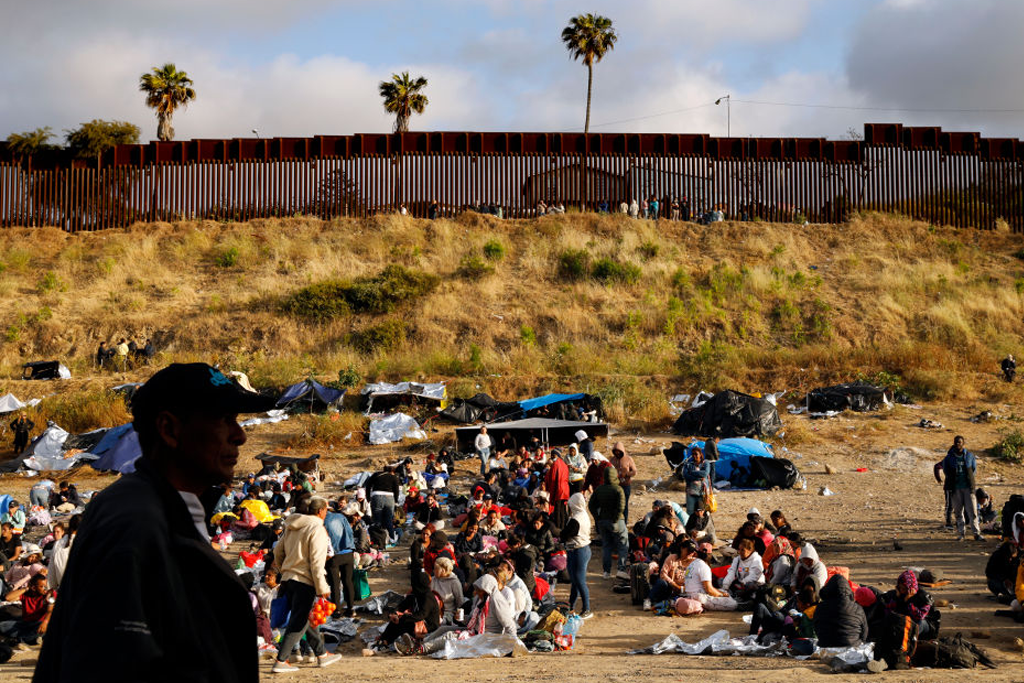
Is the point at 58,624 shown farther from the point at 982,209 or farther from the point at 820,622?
the point at 982,209

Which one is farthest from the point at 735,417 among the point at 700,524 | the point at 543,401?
the point at 700,524

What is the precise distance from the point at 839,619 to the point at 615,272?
1072 inches

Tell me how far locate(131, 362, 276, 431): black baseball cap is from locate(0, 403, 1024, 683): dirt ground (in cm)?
669

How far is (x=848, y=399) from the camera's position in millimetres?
25016

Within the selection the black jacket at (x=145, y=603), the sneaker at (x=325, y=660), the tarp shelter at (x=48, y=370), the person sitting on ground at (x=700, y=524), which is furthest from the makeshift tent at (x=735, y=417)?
the black jacket at (x=145, y=603)

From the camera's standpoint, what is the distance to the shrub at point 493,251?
3691 cm

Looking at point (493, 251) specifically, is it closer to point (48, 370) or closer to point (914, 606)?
point (48, 370)

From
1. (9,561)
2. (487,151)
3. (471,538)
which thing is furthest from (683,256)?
(9,561)

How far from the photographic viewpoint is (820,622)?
8.87 meters

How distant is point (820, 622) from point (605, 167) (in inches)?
1251

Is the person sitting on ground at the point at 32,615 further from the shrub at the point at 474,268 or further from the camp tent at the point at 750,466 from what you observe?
the shrub at the point at 474,268

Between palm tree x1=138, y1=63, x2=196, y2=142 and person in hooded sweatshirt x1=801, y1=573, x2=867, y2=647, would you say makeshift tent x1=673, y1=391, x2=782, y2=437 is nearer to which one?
person in hooded sweatshirt x1=801, y1=573, x2=867, y2=647

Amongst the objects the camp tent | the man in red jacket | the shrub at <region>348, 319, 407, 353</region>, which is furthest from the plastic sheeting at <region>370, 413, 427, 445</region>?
the man in red jacket

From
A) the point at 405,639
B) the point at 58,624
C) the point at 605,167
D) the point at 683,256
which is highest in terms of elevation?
the point at 605,167
